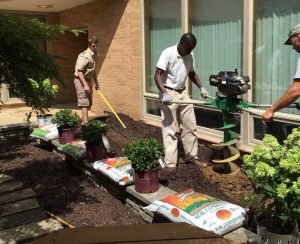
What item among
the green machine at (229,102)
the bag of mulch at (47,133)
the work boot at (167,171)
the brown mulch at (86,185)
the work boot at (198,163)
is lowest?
the brown mulch at (86,185)

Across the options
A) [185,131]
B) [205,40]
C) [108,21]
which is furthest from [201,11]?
[108,21]

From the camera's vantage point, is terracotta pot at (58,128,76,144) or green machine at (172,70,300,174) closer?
green machine at (172,70,300,174)

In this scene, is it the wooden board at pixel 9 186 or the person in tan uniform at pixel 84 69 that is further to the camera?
the person in tan uniform at pixel 84 69

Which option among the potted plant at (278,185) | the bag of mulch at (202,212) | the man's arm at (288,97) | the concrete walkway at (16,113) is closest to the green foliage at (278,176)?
the potted plant at (278,185)

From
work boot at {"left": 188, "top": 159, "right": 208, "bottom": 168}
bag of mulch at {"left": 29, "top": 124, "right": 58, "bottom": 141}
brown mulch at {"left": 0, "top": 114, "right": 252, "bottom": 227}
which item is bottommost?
brown mulch at {"left": 0, "top": 114, "right": 252, "bottom": 227}

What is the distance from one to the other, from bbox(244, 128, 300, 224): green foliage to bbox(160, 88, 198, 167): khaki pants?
2.58 m

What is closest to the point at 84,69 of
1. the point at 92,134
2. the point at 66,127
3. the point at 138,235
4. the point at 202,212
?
the point at 66,127

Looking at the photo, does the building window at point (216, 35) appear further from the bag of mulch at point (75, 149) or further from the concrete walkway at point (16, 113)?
the concrete walkway at point (16, 113)

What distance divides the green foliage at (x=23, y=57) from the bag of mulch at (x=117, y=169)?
2287mm

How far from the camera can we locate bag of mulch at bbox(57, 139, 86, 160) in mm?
6301

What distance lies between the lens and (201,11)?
7.29 metres

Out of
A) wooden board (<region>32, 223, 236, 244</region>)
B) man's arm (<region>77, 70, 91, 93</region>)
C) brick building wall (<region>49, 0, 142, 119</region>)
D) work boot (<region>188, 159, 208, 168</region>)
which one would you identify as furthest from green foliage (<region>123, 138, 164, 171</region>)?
brick building wall (<region>49, 0, 142, 119</region>)

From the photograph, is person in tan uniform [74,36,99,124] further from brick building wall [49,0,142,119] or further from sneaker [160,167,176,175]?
sneaker [160,167,176,175]

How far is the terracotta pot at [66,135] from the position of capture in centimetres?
735
